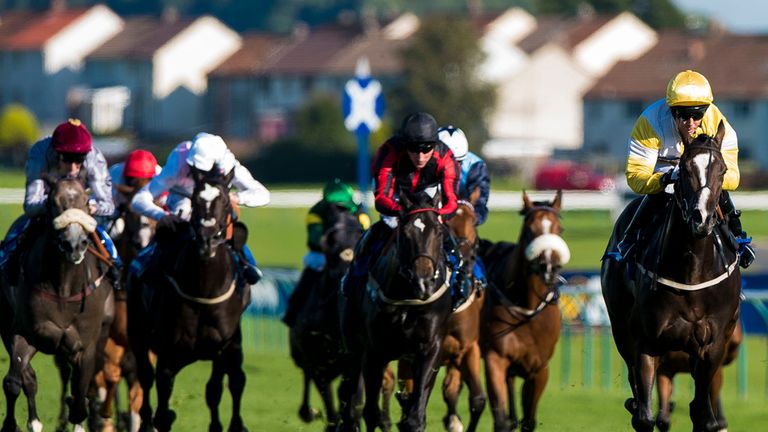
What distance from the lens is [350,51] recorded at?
89250mm

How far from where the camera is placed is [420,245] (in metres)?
9.66

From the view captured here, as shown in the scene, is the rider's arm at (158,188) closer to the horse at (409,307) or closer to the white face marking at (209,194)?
the white face marking at (209,194)

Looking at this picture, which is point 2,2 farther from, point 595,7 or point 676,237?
point 676,237

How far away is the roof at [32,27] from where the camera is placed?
100m

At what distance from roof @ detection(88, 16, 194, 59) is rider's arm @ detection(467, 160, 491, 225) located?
82530 millimetres

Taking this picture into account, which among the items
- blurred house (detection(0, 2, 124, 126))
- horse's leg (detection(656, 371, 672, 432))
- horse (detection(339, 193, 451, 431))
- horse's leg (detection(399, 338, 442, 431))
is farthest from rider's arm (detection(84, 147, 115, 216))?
blurred house (detection(0, 2, 124, 126))

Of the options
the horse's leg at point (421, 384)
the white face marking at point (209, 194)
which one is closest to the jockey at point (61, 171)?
the white face marking at point (209, 194)

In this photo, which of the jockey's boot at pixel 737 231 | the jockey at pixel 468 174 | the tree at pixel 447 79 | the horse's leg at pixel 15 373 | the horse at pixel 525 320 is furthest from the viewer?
the tree at pixel 447 79

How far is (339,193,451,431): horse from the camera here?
9711 millimetres

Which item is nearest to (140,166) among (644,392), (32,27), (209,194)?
(209,194)

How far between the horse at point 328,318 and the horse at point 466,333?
2.11 feet

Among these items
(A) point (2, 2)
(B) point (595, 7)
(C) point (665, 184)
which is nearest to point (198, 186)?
(C) point (665, 184)

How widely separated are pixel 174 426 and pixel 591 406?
387cm

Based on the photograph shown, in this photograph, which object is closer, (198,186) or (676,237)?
(676,237)
